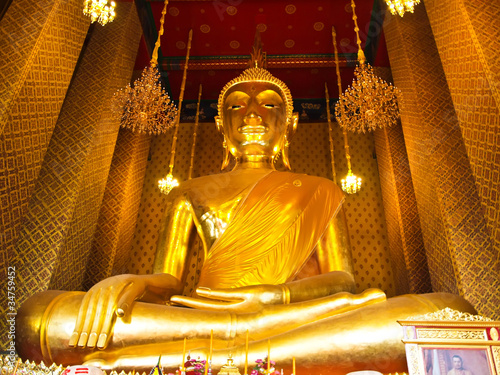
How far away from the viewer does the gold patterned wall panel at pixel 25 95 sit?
102 inches

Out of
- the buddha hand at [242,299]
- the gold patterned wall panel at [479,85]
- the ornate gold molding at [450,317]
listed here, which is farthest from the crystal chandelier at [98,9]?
the ornate gold molding at [450,317]

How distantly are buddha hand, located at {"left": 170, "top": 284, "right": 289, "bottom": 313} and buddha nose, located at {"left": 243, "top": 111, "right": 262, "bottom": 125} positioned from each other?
64.5 inches

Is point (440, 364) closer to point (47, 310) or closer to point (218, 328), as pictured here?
point (218, 328)

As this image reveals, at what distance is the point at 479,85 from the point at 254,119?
5.46 ft

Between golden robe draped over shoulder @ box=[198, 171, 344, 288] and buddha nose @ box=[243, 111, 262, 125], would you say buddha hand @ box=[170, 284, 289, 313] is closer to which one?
golden robe draped over shoulder @ box=[198, 171, 344, 288]

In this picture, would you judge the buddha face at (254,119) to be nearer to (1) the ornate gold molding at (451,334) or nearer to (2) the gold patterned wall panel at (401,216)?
(2) the gold patterned wall panel at (401,216)

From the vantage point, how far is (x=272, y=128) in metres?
3.54

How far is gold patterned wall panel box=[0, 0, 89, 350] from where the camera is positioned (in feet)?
8.48

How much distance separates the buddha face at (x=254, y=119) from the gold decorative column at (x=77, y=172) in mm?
1236

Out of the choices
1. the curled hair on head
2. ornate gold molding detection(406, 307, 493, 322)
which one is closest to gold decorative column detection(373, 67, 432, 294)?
the curled hair on head

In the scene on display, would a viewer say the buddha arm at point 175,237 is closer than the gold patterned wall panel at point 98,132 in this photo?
Yes

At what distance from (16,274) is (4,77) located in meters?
1.38

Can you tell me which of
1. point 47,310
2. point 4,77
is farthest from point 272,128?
point 47,310

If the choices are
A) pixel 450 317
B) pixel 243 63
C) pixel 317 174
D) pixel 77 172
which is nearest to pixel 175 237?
pixel 77 172
